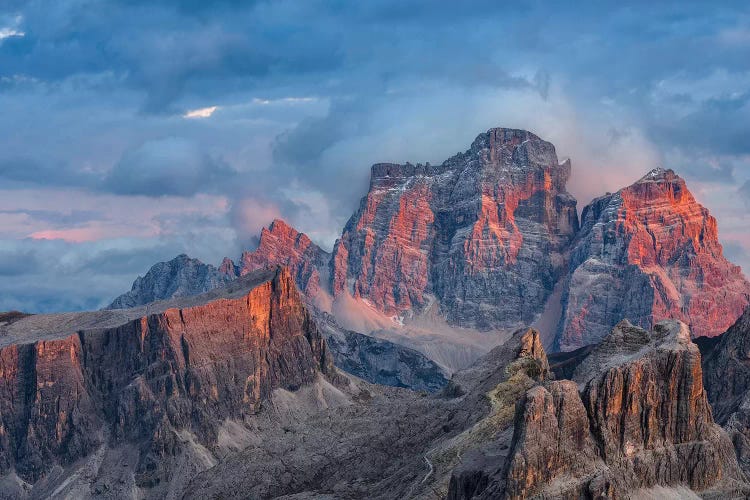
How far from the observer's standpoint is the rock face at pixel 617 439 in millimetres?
174375

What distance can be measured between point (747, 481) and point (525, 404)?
121 ft

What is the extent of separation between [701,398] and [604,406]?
15407mm

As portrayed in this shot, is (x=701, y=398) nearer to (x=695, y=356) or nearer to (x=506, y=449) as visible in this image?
(x=695, y=356)

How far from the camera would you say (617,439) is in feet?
599

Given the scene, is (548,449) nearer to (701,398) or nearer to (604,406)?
(604,406)

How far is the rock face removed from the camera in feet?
572

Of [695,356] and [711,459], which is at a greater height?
[695,356]

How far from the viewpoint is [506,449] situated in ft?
649

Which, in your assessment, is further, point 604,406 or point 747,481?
point 747,481

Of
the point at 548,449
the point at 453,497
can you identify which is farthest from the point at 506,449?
the point at 548,449

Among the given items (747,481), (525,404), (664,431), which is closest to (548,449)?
(525,404)

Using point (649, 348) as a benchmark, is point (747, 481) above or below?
below

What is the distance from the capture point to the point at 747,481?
196m

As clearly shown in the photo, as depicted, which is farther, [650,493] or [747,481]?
[747,481]
